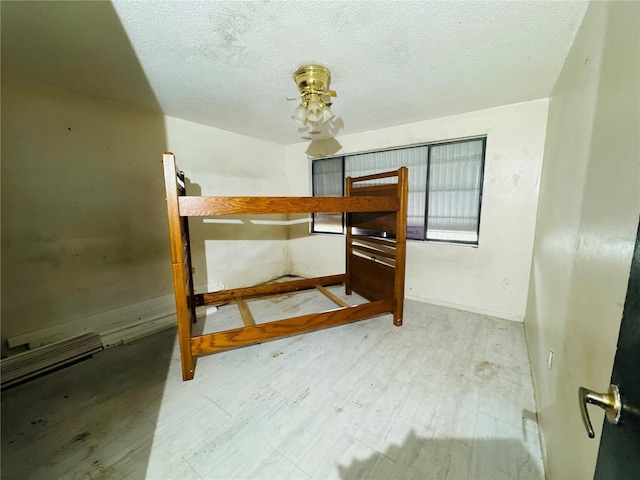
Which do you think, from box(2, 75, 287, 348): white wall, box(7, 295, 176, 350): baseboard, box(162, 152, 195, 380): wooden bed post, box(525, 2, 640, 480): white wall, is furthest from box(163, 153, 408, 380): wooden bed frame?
box(525, 2, 640, 480): white wall

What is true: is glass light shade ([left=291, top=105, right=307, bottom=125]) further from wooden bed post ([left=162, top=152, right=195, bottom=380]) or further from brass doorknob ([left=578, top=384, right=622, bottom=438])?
brass doorknob ([left=578, top=384, right=622, bottom=438])

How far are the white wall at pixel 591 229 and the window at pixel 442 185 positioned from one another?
1251mm

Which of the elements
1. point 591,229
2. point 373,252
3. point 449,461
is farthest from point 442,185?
point 449,461

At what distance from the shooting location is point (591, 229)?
823 millimetres

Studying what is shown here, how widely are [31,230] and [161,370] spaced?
144 cm

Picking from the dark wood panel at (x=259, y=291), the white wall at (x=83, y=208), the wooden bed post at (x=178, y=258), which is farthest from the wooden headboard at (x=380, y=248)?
the white wall at (x=83, y=208)

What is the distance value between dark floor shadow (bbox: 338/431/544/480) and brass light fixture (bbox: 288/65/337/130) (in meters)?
2.10

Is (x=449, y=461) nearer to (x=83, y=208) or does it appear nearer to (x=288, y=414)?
(x=288, y=414)

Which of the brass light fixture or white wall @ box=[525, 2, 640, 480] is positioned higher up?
the brass light fixture

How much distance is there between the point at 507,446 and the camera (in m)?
1.20

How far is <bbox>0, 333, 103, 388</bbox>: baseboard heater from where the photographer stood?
1.67 meters

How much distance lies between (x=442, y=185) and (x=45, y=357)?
3.84 m

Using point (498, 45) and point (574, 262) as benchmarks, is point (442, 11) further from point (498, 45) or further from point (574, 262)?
point (574, 262)

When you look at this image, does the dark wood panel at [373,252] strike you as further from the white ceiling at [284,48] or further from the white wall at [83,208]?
the white wall at [83,208]
